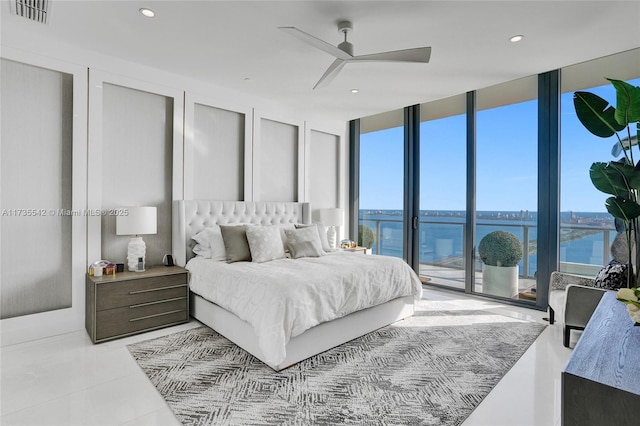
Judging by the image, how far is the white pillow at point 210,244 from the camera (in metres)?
3.82

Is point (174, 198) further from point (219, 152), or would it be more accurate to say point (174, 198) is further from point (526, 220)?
point (526, 220)

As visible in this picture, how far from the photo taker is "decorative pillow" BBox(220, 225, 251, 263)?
362 centimetres

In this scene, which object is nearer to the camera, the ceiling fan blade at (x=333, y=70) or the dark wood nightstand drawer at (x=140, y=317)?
the ceiling fan blade at (x=333, y=70)

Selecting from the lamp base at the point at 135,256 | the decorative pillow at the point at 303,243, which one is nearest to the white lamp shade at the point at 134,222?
the lamp base at the point at 135,256

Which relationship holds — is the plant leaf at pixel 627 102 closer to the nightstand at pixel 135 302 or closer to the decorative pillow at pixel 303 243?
the decorative pillow at pixel 303 243

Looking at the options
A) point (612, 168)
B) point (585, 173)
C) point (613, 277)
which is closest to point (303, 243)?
point (612, 168)

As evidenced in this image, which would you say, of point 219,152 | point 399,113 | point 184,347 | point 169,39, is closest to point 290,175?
point 219,152

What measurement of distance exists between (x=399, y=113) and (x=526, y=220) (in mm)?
2585

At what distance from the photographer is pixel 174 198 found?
4.02 m

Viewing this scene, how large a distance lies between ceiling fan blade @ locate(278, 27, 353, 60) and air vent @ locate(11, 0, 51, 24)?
1.96 m

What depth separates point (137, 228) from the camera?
11.1 feet

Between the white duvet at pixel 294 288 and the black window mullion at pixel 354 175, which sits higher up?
the black window mullion at pixel 354 175

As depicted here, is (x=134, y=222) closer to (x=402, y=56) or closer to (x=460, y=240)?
(x=402, y=56)

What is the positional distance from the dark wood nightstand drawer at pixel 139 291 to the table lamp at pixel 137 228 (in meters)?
0.26
